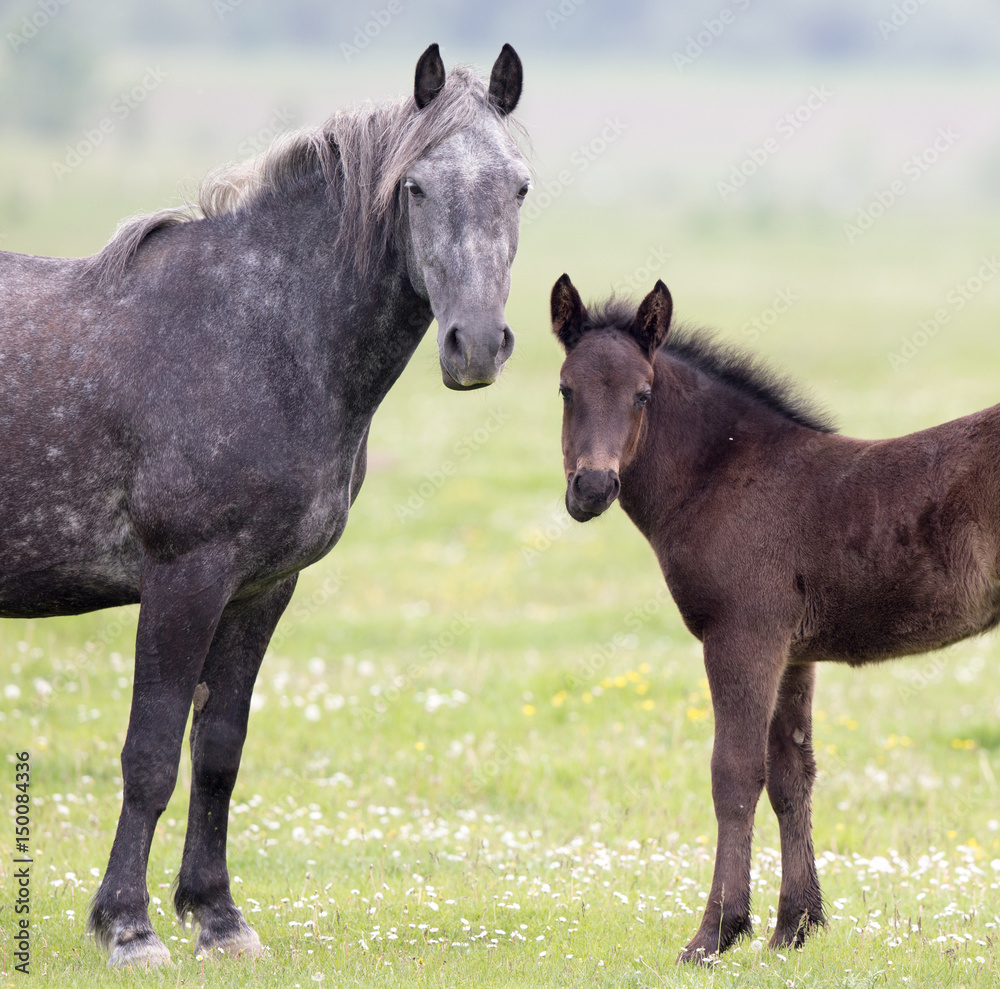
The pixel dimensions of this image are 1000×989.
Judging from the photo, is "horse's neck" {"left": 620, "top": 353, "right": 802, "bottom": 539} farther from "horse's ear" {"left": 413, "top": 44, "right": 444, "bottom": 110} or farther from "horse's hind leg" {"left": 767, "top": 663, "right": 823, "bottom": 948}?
"horse's ear" {"left": 413, "top": 44, "right": 444, "bottom": 110}

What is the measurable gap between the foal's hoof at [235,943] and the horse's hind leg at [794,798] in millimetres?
2542

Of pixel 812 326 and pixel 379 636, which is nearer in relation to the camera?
pixel 379 636

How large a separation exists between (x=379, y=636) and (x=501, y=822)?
20.3 ft

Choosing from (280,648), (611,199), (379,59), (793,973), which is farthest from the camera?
(379,59)

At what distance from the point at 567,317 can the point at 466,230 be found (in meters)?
1.04

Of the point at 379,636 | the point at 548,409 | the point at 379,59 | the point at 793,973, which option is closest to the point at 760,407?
the point at 793,973

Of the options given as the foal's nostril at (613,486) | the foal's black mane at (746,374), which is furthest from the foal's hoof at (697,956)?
the foal's black mane at (746,374)

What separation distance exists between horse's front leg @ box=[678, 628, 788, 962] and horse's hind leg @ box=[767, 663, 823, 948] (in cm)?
45

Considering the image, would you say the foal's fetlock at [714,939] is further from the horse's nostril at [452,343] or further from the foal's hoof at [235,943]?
the horse's nostril at [452,343]

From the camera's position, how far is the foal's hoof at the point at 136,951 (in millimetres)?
5113

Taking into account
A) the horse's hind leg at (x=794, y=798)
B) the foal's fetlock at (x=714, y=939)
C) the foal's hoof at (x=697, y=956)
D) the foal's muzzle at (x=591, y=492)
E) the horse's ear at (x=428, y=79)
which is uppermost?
the horse's ear at (x=428, y=79)

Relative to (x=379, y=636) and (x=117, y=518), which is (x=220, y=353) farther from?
(x=379, y=636)

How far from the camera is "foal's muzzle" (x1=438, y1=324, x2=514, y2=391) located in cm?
479

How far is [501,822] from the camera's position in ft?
26.2
